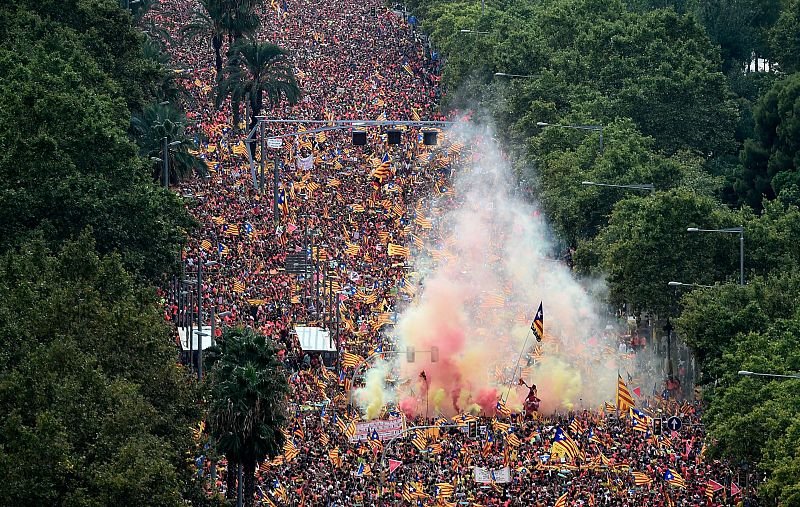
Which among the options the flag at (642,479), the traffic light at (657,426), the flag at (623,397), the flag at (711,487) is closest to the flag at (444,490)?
the flag at (642,479)

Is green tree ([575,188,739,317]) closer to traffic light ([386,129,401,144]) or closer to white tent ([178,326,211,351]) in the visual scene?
traffic light ([386,129,401,144])

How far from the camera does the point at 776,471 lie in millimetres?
74125

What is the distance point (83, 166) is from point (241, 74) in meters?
40.8

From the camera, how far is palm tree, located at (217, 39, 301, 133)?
134 meters

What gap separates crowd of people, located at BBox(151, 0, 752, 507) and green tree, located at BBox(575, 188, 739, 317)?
2.53 metres

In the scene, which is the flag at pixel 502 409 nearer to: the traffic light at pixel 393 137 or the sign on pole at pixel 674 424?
the sign on pole at pixel 674 424

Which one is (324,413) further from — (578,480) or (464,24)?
(464,24)

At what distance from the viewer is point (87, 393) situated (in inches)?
2665

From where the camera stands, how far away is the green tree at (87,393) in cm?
6462

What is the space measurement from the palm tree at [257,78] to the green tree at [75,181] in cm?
3521

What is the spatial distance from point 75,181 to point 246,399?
77.8 ft

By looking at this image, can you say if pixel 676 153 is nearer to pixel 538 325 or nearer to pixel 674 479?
pixel 538 325

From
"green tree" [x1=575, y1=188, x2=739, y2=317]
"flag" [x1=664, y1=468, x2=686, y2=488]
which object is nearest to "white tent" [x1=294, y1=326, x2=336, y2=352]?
"green tree" [x1=575, y1=188, x2=739, y2=317]

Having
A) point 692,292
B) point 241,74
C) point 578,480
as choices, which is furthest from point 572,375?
point 241,74
